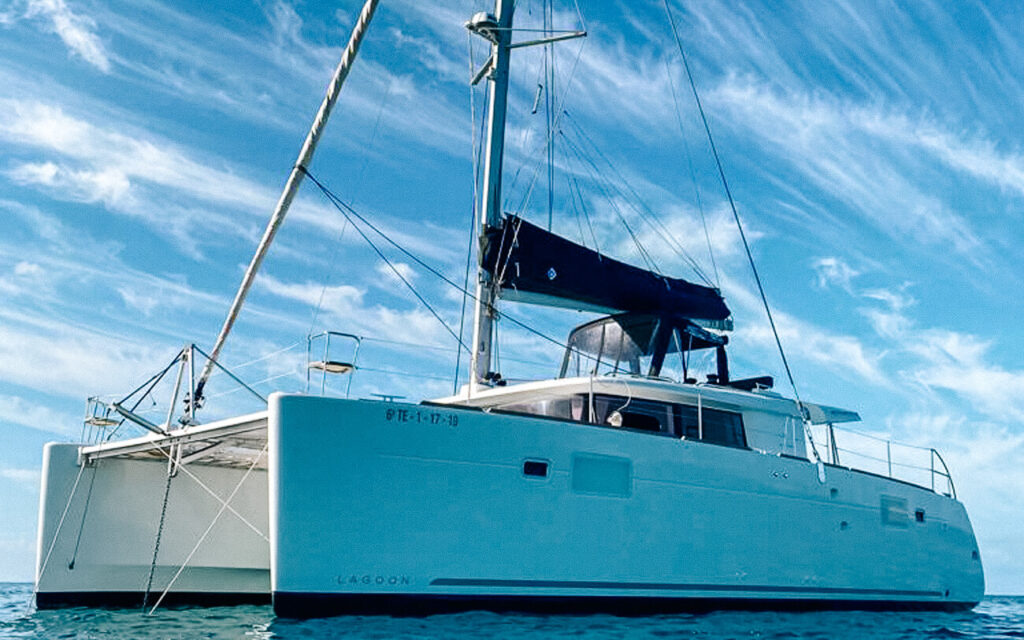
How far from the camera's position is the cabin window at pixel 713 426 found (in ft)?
40.2

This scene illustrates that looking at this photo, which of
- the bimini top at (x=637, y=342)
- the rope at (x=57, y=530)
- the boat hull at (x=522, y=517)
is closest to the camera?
the boat hull at (x=522, y=517)

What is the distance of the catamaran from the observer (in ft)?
30.5

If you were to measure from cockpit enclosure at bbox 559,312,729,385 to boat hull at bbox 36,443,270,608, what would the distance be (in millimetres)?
5424

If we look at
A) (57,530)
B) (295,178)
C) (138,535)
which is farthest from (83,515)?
(295,178)

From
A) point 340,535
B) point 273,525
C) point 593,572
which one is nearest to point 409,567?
point 340,535

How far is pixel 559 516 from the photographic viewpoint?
33.0 ft

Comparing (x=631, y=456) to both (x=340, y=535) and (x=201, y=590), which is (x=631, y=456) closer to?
(x=340, y=535)

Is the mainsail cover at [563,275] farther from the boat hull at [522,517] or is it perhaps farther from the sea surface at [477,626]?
the sea surface at [477,626]

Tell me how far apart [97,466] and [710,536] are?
27.8ft

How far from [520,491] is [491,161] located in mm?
6049

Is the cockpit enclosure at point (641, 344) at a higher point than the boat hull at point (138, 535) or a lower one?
higher

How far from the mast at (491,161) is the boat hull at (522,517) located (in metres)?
3.00

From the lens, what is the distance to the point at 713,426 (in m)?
12.5

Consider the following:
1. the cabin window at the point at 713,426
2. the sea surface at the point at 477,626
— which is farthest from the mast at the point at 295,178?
the cabin window at the point at 713,426
